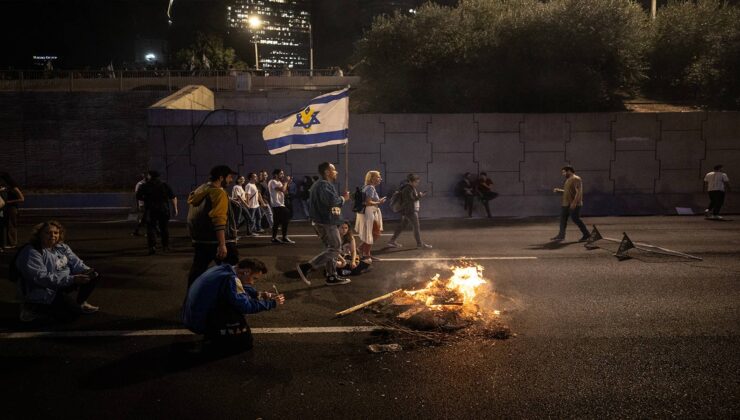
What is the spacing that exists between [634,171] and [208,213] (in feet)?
54.8

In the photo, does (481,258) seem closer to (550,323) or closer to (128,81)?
(550,323)

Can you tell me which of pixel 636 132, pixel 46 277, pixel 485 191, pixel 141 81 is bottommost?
pixel 46 277

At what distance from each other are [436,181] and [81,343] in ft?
46.1

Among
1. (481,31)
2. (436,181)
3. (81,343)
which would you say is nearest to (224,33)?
(481,31)

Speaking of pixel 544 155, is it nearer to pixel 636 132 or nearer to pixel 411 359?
pixel 636 132

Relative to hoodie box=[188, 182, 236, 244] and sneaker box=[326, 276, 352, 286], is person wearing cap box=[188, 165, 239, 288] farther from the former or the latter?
sneaker box=[326, 276, 352, 286]

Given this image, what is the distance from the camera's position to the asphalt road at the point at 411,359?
4.57 m

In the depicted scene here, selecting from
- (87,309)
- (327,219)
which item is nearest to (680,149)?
(327,219)

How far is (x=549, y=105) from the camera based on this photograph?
2183 cm

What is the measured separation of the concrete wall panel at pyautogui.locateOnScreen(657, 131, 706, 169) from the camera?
62.5ft

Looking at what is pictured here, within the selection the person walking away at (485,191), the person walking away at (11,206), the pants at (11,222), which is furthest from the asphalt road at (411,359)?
the person walking away at (485,191)

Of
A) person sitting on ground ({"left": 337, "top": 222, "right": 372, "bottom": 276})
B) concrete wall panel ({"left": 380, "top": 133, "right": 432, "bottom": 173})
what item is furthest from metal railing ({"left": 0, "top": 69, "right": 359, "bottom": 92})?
person sitting on ground ({"left": 337, "top": 222, "right": 372, "bottom": 276})

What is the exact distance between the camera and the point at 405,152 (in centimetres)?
1870

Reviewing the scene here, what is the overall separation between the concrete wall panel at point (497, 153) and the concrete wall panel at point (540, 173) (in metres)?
0.34
